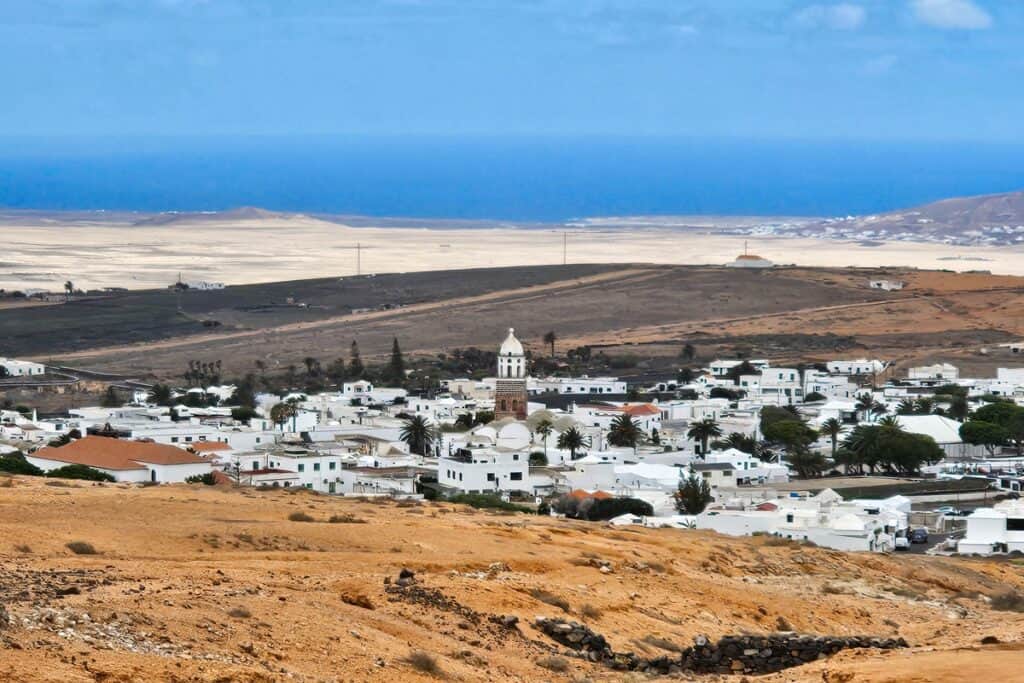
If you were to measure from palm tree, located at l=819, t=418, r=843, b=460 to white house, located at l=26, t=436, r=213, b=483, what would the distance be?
2428cm

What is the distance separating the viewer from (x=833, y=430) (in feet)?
235

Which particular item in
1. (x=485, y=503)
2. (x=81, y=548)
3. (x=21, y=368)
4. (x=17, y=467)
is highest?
(x=21, y=368)

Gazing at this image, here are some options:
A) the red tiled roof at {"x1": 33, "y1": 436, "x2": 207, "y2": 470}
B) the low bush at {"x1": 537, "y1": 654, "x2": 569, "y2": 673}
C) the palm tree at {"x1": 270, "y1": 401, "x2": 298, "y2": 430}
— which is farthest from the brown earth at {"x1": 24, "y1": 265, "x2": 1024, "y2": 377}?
the low bush at {"x1": 537, "y1": 654, "x2": 569, "y2": 673}

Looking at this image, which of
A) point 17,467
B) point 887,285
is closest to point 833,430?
point 17,467

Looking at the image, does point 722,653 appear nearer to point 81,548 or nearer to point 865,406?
point 81,548

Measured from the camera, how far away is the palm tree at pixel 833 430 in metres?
71.5

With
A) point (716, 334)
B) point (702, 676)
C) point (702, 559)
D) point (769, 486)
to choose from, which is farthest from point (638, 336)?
point (702, 676)

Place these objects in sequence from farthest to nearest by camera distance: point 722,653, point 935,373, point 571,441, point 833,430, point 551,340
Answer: point 551,340
point 935,373
point 833,430
point 571,441
point 722,653

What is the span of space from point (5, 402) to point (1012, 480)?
42628mm

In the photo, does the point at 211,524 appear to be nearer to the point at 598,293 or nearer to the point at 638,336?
the point at 638,336

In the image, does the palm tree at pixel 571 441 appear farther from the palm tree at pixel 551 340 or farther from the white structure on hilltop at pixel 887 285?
the white structure on hilltop at pixel 887 285

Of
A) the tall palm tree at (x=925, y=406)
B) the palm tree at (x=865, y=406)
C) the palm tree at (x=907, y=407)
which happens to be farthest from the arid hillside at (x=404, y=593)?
the tall palm tree at (x=925, y=406)

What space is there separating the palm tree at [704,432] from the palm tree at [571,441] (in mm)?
4025

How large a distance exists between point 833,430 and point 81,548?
5051 centimetres
